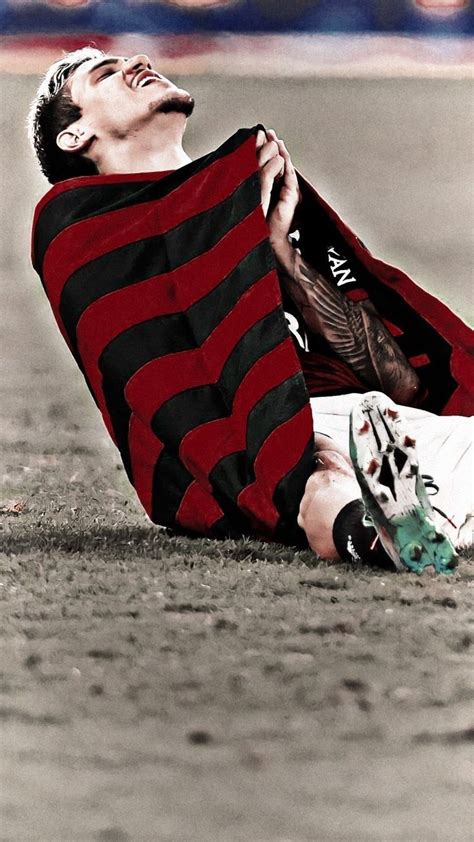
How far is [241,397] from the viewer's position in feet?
5.67

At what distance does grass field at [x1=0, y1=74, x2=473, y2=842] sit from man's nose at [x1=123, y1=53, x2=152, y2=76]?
0.77 m

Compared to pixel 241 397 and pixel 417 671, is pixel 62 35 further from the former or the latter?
pixel 417 671

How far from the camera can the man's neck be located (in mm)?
1882

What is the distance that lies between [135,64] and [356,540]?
0.91 meters

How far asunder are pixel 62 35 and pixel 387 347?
2.73ft

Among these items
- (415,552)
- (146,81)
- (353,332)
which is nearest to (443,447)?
(353,332)

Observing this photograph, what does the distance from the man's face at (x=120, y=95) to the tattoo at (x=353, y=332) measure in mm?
339

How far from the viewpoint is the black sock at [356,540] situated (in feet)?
5.02

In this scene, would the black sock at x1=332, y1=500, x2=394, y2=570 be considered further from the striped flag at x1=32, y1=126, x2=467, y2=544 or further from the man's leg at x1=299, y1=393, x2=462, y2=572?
the striped flag at x1=32, y1=126, x2=467, y2=544

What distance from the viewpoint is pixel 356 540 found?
1.55m

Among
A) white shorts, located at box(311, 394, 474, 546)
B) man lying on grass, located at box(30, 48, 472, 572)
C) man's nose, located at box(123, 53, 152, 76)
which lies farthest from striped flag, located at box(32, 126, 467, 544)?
man's nose, located at box(123, 53, 152, 76)

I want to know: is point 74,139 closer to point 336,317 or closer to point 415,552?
point 336,317

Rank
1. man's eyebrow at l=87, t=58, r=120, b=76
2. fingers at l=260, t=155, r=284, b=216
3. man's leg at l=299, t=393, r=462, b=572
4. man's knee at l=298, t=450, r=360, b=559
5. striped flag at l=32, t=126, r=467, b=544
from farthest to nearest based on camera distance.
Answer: man's eyebrow at l=87, t=58, r=120, b=76, fingers at l=260, t=155, r=284, b=216, striped flag at l=32, t=126, r=467, b=544, man's knee at l=298, t=450, r=360, b=559, man's leg at l=299, t=393, r=462, b=572

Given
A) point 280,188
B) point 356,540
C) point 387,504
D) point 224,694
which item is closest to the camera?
point 224,694
